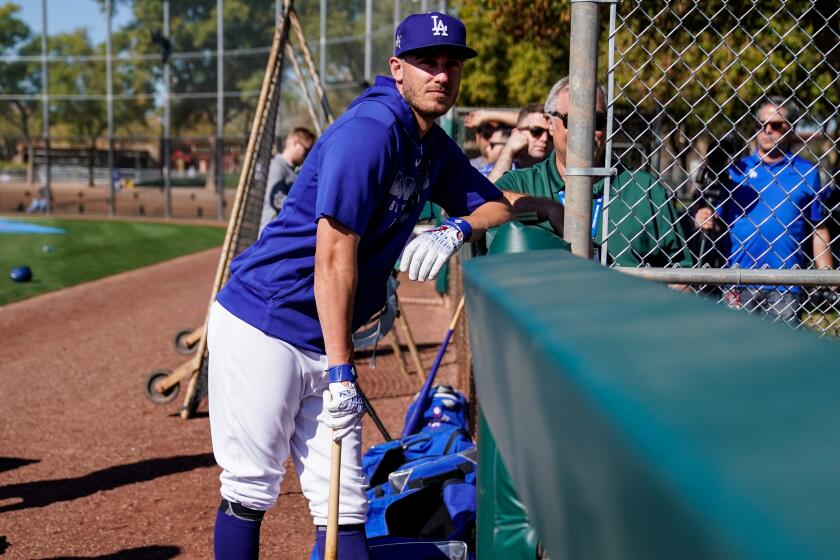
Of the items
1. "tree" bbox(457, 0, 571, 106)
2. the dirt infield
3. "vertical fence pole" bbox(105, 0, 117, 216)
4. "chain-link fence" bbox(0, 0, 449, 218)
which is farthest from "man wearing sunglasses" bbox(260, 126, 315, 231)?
"vertical fence pole" bbox(105, 0, 117, 216)

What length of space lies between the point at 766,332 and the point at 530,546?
1.43 m

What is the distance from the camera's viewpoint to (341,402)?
274cm

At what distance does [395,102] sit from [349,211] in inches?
16.8

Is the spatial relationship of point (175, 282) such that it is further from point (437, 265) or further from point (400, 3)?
point (400, 3)

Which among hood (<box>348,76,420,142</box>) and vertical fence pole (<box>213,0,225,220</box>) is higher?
vertical fence pole (<box>213,0,225,220</box>)

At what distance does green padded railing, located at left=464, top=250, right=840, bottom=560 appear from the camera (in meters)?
0.64

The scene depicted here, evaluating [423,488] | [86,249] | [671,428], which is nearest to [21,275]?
[86,249]

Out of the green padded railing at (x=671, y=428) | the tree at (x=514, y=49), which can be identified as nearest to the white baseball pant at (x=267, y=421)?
the green padded railing at (x=671, y=428)

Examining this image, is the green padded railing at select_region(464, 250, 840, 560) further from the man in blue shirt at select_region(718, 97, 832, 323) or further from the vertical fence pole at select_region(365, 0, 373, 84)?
the vertical fence pole at select_region(365, 0, 373, 84)

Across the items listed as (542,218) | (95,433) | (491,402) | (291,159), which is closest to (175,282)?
(291,159)

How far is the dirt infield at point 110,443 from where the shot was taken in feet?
13.8

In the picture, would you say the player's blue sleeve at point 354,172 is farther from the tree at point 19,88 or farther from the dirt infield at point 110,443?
the tree at point 19,88

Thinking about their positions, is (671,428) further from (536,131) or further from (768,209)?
(536,131)

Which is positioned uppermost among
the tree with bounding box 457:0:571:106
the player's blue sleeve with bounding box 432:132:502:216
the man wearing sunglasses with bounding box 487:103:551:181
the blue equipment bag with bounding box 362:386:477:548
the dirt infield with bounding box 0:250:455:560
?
the tree with bounding box 457:0:571:106
